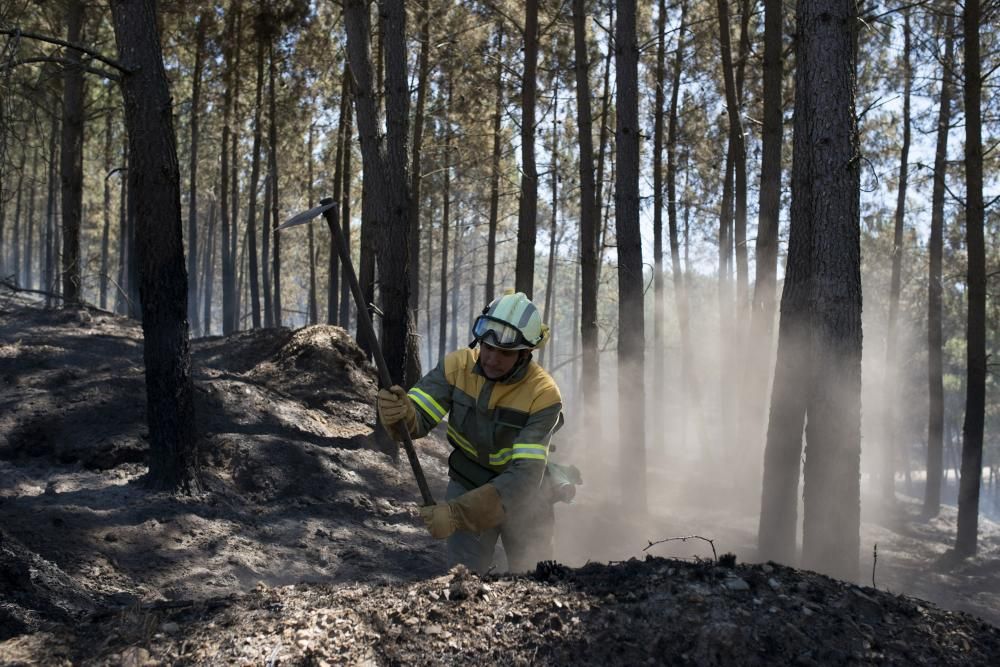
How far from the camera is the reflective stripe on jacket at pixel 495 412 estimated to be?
Answer: 4086 mm

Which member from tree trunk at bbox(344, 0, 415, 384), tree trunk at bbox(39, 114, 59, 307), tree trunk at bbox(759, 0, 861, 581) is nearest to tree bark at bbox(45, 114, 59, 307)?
tree trunk at bbox(39, 114, 59, 307)

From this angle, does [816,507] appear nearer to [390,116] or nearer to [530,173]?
[390,116]

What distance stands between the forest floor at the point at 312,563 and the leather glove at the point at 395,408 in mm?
855

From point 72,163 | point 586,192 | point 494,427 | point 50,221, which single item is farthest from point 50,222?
point 494,427

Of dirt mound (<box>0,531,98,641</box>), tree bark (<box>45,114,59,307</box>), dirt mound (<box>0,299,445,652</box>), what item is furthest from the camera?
tree bark (<box>45,114,59,307</box>)

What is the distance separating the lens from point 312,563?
6945mm

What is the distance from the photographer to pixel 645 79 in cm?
2345

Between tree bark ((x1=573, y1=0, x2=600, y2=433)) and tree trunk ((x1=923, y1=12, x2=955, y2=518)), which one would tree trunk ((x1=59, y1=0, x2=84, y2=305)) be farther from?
tree trunk ((x1=923, y1=12, x2=955, y2=518))

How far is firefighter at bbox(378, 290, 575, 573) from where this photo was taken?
157 inches

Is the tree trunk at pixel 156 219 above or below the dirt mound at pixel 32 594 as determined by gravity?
above

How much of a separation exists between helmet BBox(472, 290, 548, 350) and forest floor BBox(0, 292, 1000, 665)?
1.09 metres

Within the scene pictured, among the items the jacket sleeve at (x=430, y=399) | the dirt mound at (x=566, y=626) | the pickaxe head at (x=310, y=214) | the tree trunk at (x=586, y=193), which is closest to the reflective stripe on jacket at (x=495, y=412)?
the jacket sleeve at (x=430, y=399)

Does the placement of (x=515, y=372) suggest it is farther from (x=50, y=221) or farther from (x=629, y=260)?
(x=50, y=221)

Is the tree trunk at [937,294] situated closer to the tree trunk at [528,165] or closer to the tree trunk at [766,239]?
the tree trunk at [766,239]
